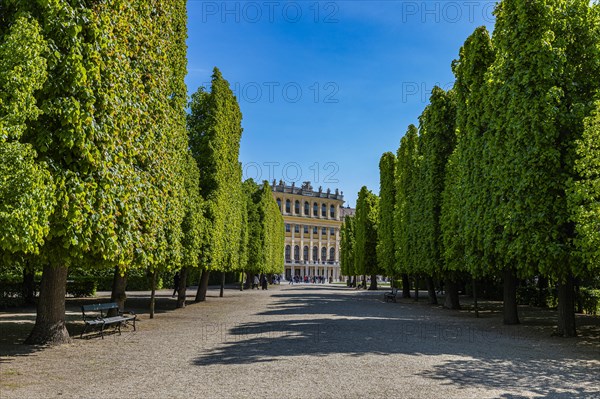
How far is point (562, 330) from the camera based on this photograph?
1496cm

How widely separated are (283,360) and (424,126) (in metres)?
21.4

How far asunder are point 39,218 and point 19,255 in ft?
8.39

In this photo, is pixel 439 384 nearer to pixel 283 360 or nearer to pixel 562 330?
pixel 283 360

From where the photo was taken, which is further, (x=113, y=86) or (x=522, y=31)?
(x=522, y=31)

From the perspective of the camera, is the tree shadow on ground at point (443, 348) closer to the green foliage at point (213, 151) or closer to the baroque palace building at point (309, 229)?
the green foliage at point (213, 151)

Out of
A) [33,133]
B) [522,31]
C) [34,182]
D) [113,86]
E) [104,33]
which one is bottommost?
[34,182]

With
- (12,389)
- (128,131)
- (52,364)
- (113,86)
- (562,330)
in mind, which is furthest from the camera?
(562,330)

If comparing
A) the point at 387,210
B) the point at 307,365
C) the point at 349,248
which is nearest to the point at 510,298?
the point at 307,365

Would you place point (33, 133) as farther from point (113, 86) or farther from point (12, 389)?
point (12, 389)

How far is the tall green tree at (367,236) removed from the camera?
50438 millimetres

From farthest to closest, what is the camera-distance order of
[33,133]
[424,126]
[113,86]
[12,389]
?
1. [424,126]
2. [113,86]
3. [33,133]
4. [12,389]

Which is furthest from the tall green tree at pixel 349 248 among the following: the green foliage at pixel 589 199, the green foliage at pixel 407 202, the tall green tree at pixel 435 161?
the green foliage at pixel 589 199

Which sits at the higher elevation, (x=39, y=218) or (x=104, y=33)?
(x=104, y=33)

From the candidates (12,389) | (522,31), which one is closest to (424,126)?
(522,31)
